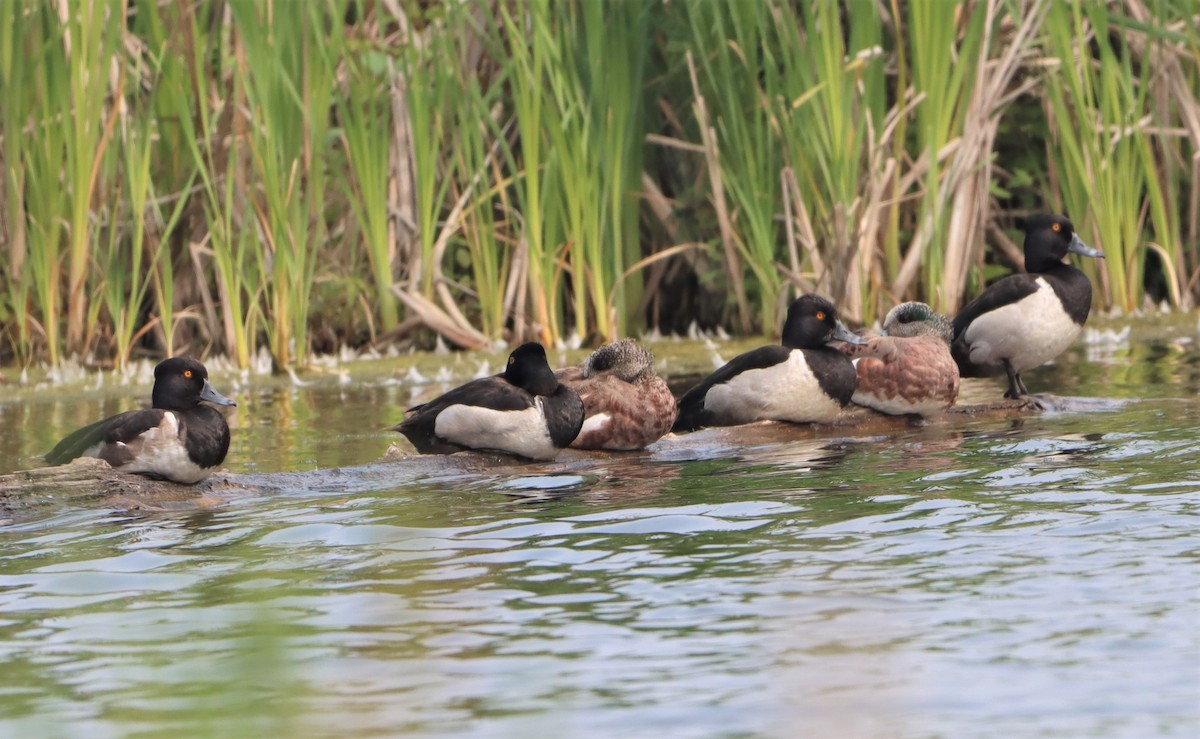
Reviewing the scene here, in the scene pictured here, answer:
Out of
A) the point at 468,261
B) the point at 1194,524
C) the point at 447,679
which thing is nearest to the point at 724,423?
the point at 1194,524

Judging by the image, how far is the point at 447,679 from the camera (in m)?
4.03

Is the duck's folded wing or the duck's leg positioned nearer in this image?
the duck's folded wing

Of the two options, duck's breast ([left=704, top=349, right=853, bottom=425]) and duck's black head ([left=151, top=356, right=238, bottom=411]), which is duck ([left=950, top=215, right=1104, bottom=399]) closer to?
duck's breast ([left=704, top=349, right=853, bottom=425])

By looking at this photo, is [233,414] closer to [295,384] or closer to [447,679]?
[295,384]

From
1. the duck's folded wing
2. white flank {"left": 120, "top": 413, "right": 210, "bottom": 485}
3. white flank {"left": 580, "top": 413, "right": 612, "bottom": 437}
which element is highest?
the duck's folded wing

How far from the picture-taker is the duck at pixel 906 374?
828cm

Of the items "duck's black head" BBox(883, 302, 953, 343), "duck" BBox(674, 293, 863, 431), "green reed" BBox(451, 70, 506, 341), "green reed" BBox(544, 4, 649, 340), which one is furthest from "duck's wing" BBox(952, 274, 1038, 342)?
"green reed" BBox(451, 70, 506, 341)

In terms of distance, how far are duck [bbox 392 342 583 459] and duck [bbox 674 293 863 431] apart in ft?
2.95

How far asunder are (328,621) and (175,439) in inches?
95.2

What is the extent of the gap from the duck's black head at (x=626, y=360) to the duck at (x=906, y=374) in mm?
1083

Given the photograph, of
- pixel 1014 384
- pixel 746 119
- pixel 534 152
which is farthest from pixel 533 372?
pixel 746 119

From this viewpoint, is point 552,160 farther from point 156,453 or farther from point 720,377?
point 156,453

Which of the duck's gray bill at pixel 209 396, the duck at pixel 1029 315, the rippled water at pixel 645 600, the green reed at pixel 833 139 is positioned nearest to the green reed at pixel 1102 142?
the green reed at pixel 833 139

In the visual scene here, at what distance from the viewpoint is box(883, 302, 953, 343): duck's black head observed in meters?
8.67
